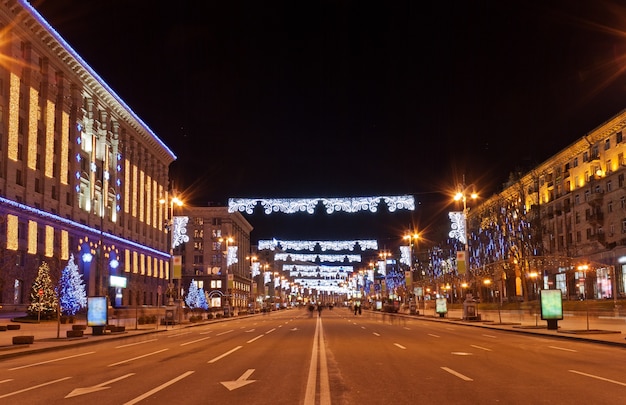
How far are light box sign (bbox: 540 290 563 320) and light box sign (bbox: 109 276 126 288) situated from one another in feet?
215

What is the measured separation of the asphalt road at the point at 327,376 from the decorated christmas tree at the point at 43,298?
32.8 meters

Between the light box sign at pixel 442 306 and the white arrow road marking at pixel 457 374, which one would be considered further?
the light box sign at pixel 442 306

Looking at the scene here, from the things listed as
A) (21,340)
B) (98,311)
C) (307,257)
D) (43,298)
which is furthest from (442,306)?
(307,257)

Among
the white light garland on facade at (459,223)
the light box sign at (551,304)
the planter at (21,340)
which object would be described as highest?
the white light garland on facade at (459,223)

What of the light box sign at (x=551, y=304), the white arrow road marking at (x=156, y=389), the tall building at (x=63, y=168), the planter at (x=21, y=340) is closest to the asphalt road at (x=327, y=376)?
the white arrow road marking at (x=156, y=389)

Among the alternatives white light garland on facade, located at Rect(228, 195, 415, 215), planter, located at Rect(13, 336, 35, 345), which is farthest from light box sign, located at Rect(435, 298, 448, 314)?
planter, located at Rect(13, 336, 35, 345)

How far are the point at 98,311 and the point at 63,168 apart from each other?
135ft

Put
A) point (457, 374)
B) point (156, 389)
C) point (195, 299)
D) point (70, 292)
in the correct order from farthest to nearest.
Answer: point (195, 299) < point (70, 292) < point (457, 374) < point (156, 389)

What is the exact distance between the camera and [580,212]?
7800cm

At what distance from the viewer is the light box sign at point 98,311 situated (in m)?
36.1

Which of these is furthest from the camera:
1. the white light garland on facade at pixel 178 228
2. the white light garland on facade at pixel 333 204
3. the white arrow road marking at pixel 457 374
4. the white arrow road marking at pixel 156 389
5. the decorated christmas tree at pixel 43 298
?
the decorated christmas tree at pixel 43 298

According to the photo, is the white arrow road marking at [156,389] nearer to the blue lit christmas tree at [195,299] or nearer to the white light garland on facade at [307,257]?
the white light garland on facade at [307,257]

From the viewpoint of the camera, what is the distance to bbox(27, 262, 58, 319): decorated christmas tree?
5431 centimetres

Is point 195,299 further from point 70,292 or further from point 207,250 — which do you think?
point 70,292
